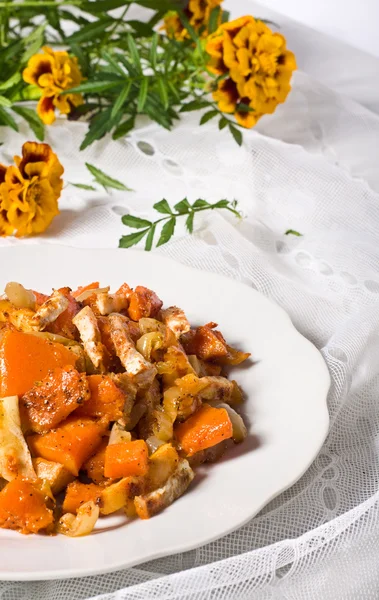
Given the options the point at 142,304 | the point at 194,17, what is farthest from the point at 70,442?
the point at 194,17

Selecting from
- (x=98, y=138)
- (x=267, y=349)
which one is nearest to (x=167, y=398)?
(x=267, y=349)

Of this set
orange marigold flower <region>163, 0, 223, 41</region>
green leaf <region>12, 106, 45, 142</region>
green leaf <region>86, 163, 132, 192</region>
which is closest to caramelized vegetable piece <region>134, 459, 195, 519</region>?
green leaf <region>86, 163, 132, 192</region>

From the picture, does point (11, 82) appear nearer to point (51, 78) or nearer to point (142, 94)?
point (51, 78)

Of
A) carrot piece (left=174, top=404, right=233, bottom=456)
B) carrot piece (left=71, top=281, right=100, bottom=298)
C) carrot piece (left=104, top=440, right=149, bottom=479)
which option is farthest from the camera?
carrot piece (left=71, top=281, right=100, bottom=298)

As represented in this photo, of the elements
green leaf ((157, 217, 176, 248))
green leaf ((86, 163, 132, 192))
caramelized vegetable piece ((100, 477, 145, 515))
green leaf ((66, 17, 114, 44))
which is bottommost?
green leaf ((86, 163, 132, 192))

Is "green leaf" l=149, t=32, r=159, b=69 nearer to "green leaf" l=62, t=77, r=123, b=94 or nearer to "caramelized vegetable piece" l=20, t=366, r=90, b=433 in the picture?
"green leaf" l=62, t=77, r=123, b=94

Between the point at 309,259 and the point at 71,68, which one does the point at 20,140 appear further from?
the point at 309,259
